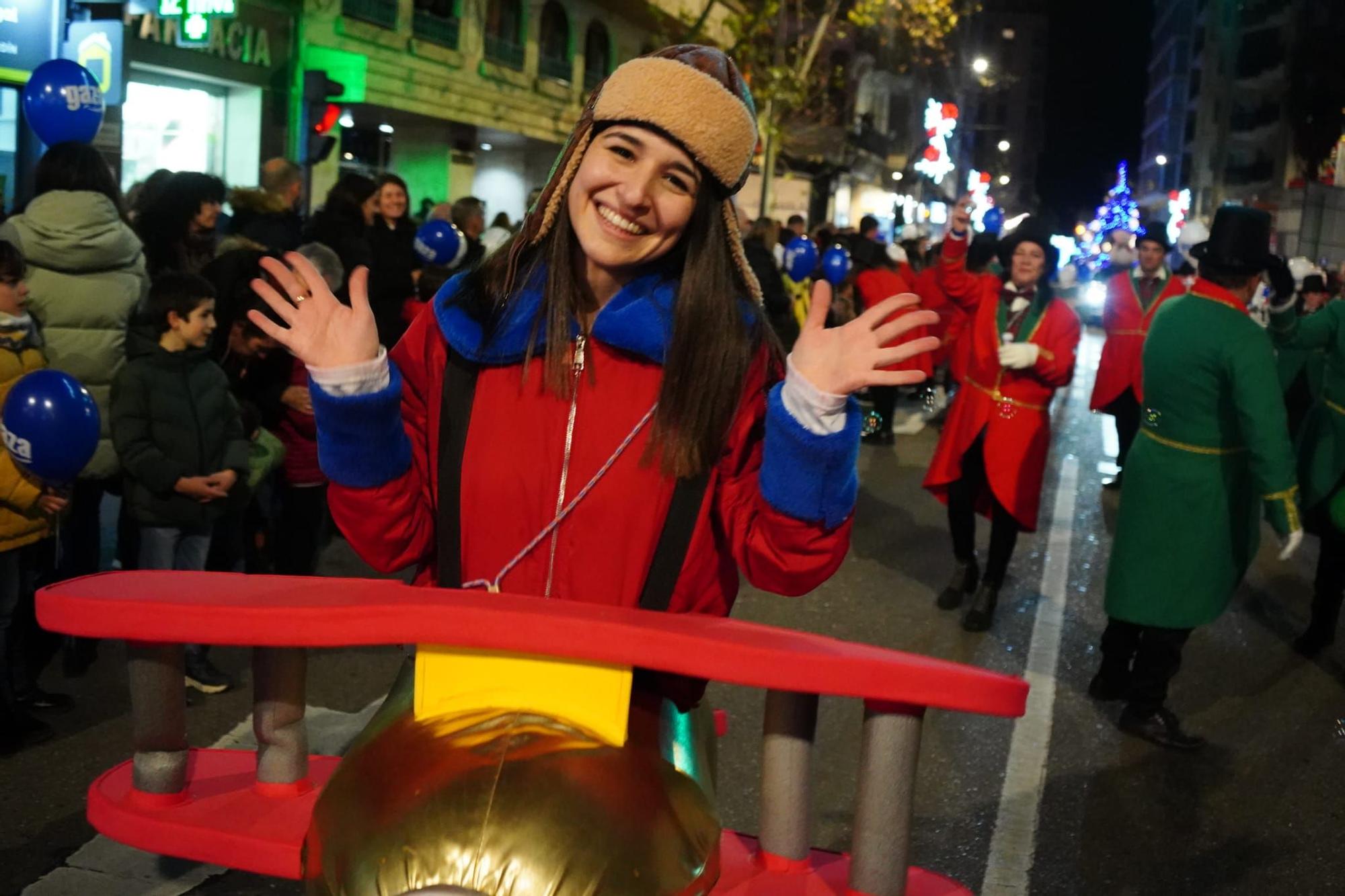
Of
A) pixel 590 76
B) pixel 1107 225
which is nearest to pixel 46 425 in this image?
pixel 590 76

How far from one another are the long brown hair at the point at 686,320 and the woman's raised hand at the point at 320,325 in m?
0.25

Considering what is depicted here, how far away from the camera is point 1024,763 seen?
5559 millimetres

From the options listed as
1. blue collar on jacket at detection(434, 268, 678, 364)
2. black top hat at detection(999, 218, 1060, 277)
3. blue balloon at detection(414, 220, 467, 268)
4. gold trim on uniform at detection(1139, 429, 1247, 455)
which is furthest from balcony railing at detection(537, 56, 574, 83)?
blue collar on jacket at detection(434, 268, 678, 364)

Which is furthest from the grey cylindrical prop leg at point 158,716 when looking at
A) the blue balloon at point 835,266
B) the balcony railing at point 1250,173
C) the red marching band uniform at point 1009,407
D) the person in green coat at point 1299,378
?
the balcony railing at point 1250,173

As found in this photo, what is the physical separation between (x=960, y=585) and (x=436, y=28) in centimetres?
1726

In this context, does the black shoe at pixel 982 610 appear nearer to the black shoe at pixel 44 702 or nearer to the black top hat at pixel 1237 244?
the black top hat at pixel 1237 244

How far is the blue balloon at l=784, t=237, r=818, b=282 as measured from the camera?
16047 mm

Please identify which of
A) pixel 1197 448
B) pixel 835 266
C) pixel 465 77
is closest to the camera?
pixel 1197 448

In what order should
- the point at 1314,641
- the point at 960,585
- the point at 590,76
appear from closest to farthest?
1. the point at 1314,641
2. the point at 960,585
3. the point at 590,76

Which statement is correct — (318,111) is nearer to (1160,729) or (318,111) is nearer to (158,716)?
(1160,729)

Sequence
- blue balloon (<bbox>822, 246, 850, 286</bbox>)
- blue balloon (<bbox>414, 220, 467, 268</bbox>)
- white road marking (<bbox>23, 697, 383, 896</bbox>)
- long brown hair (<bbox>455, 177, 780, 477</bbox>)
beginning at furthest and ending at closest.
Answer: blue balloon (<bbox>822, 246, 850, 286</bbox>)
blue balloon (<bbox>414, 220, 467, 268</bbox>)
white road marking (<bbox>23, 697, 383, 896</bbox>)
long brown hair (<bbox>455, 177, 780, 477</bbox>)

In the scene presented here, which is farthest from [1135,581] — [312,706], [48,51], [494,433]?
[48,51]

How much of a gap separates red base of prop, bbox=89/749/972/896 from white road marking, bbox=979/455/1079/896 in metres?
2.37

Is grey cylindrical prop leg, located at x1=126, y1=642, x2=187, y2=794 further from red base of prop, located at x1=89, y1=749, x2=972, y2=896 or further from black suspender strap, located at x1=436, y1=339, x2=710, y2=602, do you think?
black suspender strap, located at x1=436, y1=339, x2=710, y2=602
